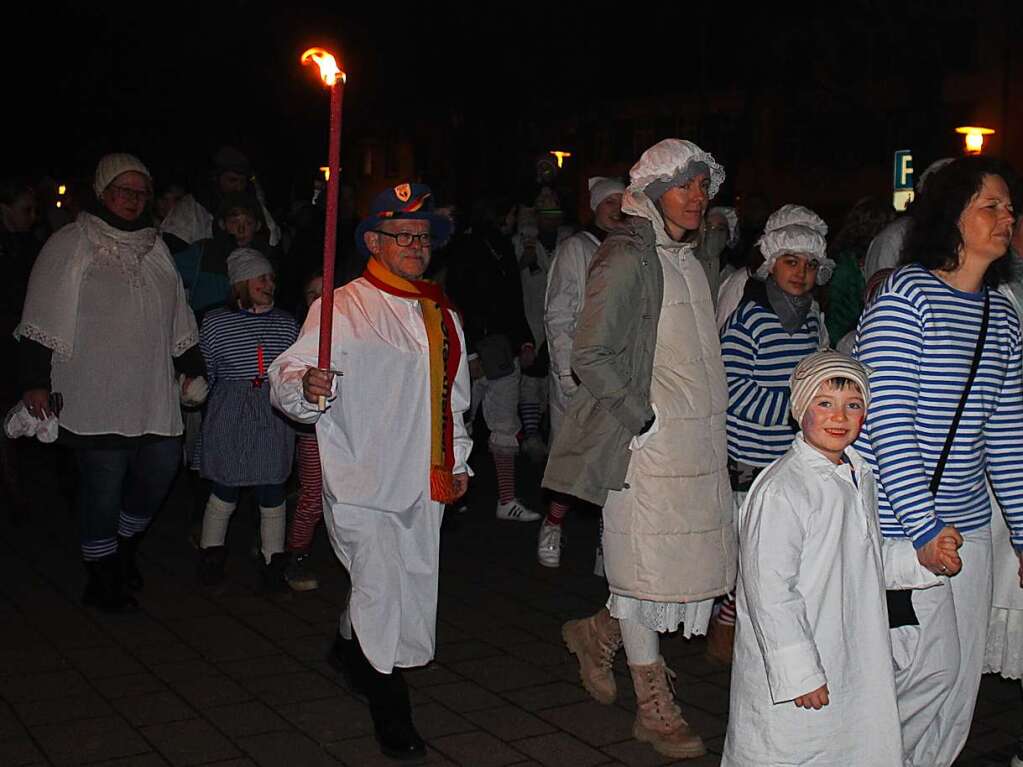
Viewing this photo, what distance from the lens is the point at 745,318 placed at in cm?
614

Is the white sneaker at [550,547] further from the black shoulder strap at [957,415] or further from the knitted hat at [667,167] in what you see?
the black shoulder strap at [957,415]

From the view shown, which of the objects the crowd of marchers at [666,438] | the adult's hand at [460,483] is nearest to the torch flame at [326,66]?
the crowd of marchers at [666,438]

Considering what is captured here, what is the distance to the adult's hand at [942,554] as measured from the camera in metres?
4.22

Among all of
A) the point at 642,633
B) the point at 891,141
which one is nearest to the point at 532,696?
the point at 642,633

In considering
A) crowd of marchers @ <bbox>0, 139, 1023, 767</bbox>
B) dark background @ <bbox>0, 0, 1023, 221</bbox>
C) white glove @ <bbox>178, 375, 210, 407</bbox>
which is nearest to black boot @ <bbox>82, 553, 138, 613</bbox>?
crowd of marchers @ <bbox>0, 139, 1023, 767</bbox>

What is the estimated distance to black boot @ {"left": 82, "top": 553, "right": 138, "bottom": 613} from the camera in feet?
23.2

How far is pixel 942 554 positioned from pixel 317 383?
212 cm

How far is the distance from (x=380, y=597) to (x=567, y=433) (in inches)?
38.8

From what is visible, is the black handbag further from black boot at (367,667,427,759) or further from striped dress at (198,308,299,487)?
striped dress at (198,308,299,487)

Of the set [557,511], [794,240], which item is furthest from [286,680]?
[794,240]

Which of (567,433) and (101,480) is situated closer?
(567,433)

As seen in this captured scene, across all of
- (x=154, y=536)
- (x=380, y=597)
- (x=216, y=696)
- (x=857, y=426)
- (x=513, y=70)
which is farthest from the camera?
(x=513, y=70)

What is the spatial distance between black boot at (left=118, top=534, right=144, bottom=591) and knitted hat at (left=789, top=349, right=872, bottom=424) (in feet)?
14.1

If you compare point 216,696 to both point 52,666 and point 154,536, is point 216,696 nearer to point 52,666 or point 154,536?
point 52,666
